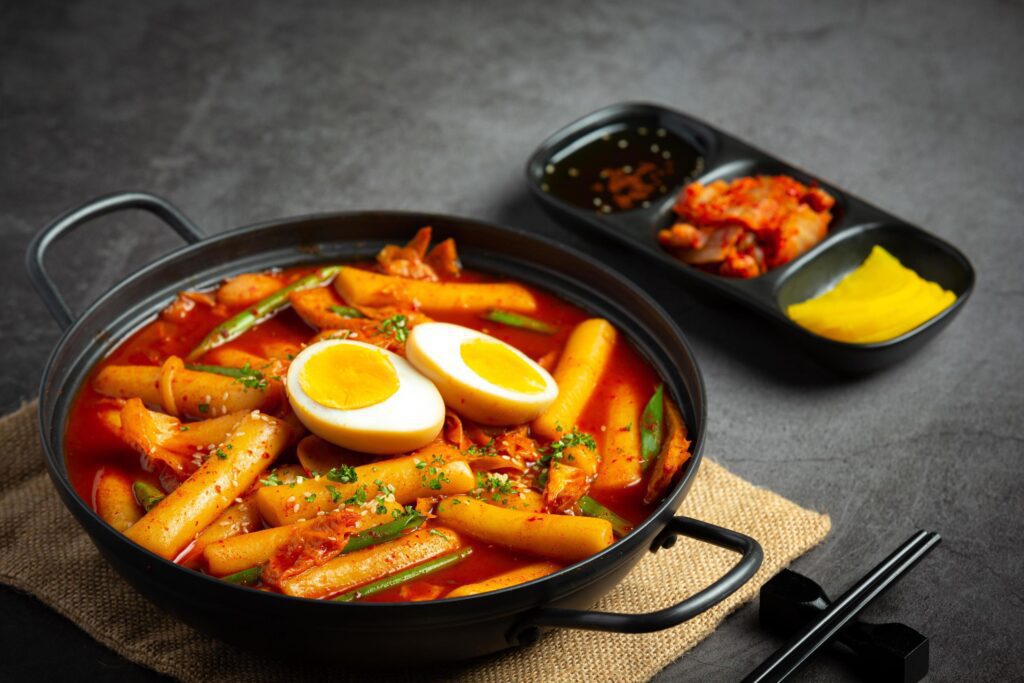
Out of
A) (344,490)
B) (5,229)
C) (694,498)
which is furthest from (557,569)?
(5,229)

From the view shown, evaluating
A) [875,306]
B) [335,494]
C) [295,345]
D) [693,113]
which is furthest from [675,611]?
[693,113]

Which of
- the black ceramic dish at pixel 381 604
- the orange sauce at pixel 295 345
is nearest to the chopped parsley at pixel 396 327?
the orange sauce at pixel 295 345

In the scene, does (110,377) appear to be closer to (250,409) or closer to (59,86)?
(250,409)

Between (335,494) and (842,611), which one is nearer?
(335,494)

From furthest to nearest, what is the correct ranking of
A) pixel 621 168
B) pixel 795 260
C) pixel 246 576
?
pixel 621 168 → pixel 795 260 → pixel 246 576

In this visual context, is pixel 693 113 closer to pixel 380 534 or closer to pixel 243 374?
pixel 243 374

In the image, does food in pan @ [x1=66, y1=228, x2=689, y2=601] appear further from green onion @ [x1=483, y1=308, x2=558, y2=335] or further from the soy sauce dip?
the soy sauce dip

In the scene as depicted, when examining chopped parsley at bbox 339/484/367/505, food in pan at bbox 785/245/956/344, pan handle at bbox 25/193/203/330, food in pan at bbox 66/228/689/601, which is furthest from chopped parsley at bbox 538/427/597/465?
pan handle at bbox 25/193/203/330

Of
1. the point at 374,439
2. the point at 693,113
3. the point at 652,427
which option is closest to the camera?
the point at 374,439
